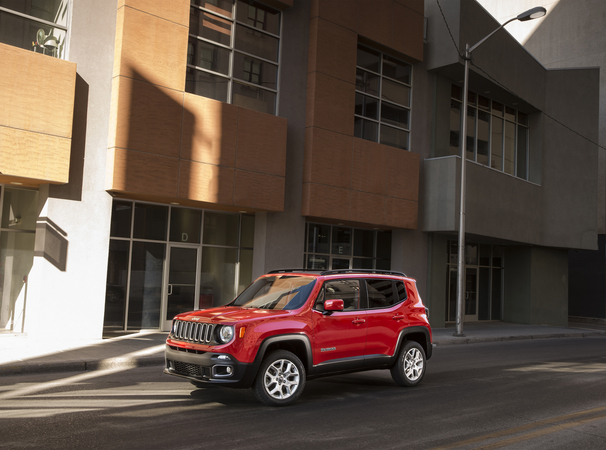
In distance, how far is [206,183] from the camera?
50.6 feet

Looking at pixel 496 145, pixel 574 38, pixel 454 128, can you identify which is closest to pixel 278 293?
pixel 454 128

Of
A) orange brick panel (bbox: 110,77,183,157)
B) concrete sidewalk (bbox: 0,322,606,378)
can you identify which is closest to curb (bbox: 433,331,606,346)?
concrete sidewalk (bbox: 0,322,606,378)

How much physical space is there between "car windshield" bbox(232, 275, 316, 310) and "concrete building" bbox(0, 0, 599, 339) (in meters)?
6.45

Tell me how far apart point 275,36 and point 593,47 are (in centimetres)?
2379

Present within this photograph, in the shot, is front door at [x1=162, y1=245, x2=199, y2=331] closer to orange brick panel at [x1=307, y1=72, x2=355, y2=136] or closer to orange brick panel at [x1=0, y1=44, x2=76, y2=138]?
orange brick panel at [x1=0, y1=44, x2=76, y2=138]

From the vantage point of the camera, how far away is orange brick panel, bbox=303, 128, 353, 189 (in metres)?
18.1

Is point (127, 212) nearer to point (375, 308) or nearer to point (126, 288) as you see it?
point (126, 288)

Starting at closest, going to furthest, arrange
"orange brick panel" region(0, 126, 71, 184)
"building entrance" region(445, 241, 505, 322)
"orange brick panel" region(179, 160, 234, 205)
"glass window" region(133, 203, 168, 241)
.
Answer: "orange brick panel" region(0, 126, 71, 184) → "orange brick panel" region(179, 160, 234, 205) → "glass window" region(133, 203, 168, 241) → "building entrance" region(445, 241, 505, 322)

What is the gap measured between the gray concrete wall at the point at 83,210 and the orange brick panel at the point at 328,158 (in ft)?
20.9

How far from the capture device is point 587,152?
28547mm

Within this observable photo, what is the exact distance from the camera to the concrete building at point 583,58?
3189 cm

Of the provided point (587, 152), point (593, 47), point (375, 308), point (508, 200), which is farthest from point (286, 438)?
point (593, 47)

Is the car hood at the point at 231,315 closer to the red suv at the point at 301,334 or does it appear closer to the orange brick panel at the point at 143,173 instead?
the red suv at the point at 301,334

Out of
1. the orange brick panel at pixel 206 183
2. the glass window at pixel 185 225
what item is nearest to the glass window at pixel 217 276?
the glass window at pixel 185 225
